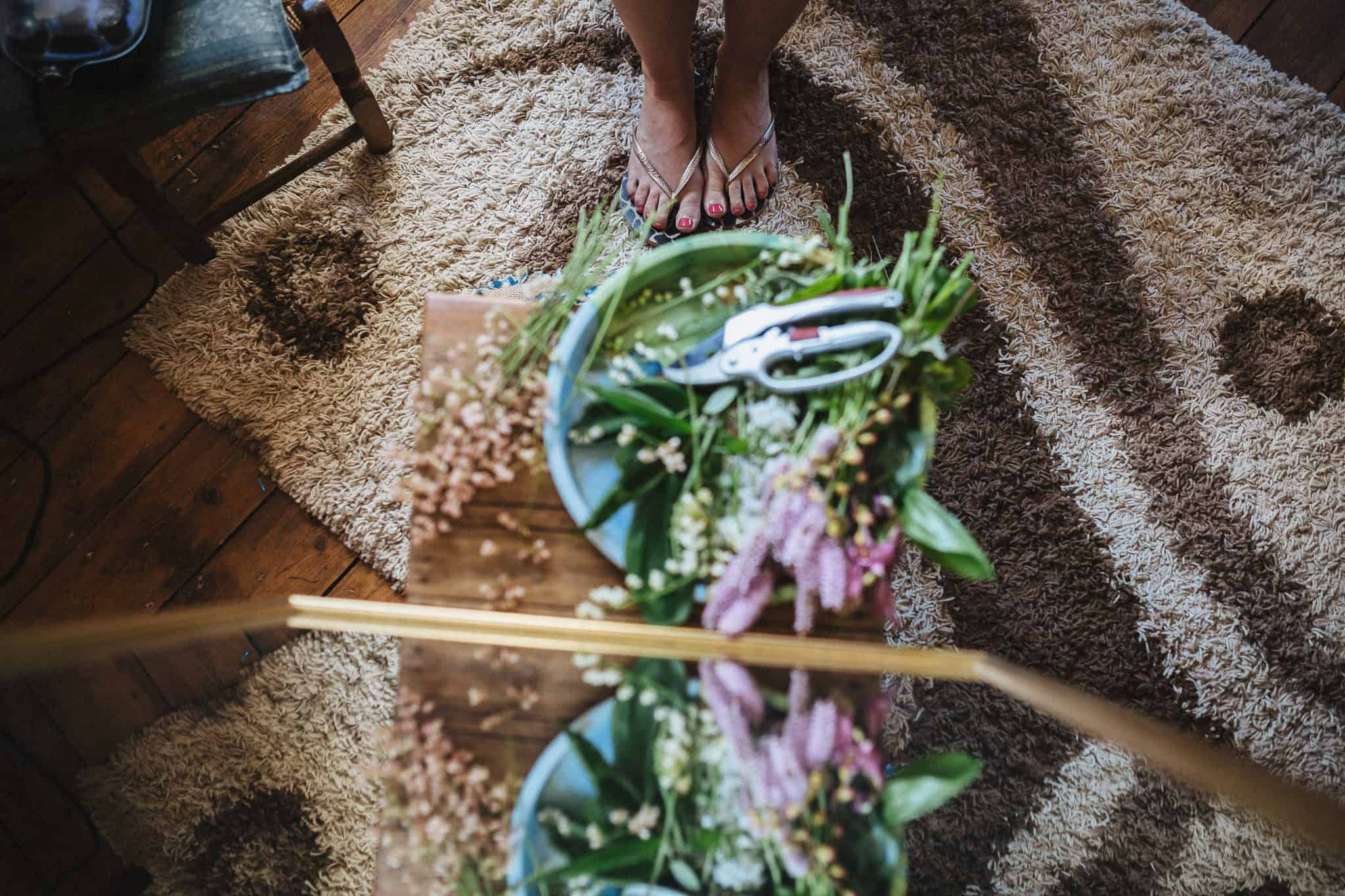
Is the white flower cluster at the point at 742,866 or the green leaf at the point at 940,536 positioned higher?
the green leaf at the point at 940,536

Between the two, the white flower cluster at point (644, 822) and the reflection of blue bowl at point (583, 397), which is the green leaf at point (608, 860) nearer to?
the white flower cluster at point (644, 822)

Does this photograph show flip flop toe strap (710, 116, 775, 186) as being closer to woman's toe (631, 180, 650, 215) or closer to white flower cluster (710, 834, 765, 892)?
woman's toe (631, 180, 650, 215)

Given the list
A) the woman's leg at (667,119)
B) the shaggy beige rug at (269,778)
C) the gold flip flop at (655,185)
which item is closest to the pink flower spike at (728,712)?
the shaggy beige rug at (269,778)

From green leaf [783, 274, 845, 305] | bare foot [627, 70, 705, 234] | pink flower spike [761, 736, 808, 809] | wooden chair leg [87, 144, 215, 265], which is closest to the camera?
pink flower spike [761, 736, 808, 809]

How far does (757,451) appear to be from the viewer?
2.33 ft

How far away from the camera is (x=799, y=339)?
2.32ft

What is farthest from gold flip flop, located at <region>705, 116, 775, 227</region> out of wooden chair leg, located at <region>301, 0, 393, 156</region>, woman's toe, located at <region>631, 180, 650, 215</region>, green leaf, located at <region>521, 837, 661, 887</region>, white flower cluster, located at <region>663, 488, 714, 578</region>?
green leaf, located at <region>521, 837, 661, 887</region>

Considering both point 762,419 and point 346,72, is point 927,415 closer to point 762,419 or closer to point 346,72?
point 762,419

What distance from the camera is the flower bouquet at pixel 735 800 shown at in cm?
62

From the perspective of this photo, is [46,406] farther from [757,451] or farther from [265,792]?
[757,451]

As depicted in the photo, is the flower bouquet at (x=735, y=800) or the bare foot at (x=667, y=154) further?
the bare foot at (x=667, y=154)

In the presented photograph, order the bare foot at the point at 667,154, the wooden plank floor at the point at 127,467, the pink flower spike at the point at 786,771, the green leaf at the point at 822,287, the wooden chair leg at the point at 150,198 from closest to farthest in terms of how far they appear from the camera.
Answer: the pink flower spike at the point at 786,771 → the green leaf at the point at 822,287 → the wooden chair leg at the point at 150,198 → the wooden plank floor at the point at 127,467 → the bare foot at the point at 667,154

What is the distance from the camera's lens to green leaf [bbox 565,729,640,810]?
0.65 meters

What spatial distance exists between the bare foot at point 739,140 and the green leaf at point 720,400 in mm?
603
